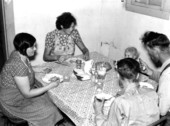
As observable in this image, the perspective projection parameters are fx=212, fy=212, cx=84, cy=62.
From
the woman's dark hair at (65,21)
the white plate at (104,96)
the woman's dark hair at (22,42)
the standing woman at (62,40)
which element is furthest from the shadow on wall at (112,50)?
the woman's dark hair at (22,42)

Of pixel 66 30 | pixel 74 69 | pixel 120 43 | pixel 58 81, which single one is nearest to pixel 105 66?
pixel 74 69

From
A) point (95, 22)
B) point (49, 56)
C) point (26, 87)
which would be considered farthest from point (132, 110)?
point (95, 22)

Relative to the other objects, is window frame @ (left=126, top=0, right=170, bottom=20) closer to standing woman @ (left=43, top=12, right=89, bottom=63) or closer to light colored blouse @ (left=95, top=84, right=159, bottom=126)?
standing woman @ (left=43, top=12, right=89, bottom=63)

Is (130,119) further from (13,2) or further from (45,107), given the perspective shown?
(13,2)

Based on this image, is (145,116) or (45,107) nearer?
(145,116)

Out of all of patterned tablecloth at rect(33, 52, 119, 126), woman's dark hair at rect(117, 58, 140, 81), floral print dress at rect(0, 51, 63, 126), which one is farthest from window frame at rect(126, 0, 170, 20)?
floral print dress at rect(0, 51, 63, 126)

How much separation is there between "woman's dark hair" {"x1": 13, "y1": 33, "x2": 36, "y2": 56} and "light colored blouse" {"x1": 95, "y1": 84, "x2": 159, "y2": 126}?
38.0 inches

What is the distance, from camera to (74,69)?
2.35 metres

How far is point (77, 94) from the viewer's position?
193cm

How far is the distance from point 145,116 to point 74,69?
3.42 feet

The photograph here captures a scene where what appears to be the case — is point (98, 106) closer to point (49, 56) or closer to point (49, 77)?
point (49, 77)

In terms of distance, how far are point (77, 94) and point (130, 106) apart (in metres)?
0.62

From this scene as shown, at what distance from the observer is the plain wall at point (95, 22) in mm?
3139

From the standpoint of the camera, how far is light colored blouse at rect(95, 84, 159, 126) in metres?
1.44
